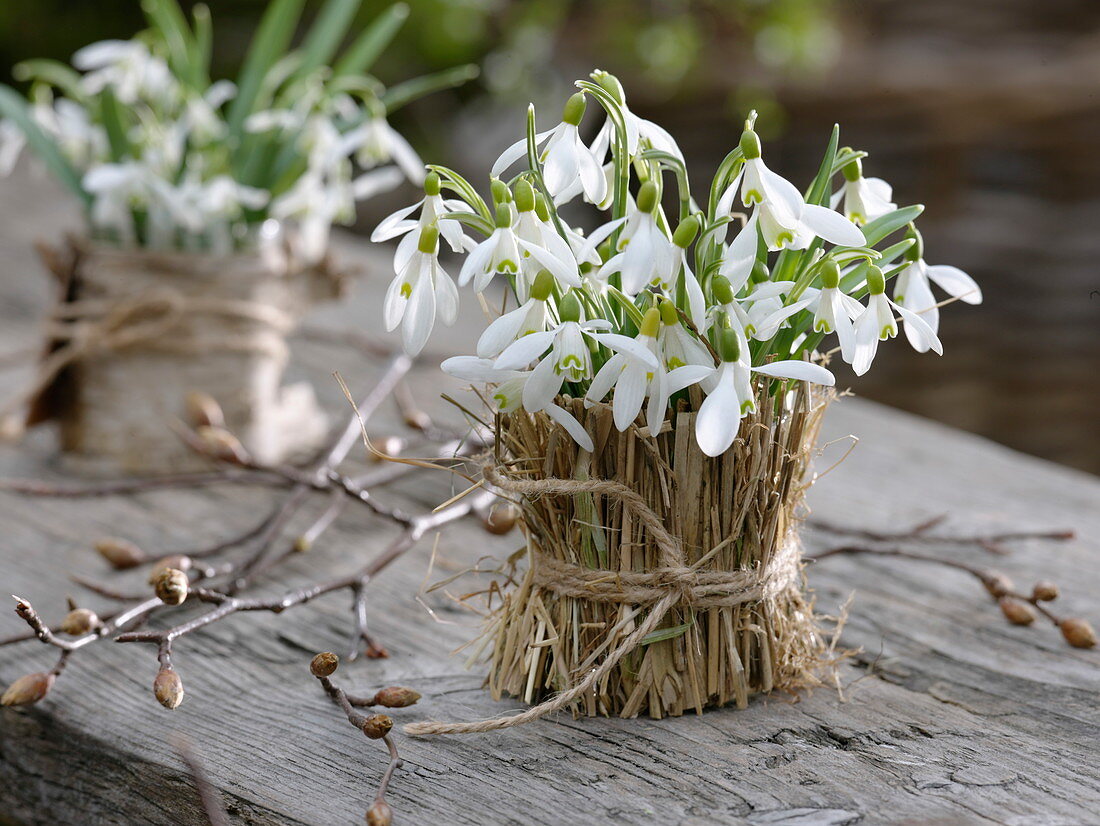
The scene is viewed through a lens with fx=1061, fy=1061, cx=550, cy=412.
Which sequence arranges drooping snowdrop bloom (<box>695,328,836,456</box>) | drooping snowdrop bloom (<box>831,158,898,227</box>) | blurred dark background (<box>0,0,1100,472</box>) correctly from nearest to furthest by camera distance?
drooping snowdrop bloom (<box>695,328,836,456</box>) → drooping snowdrop bloom (<box>831,158,898,227</box>) → blurred dark background (<box>0,0,1100,472</box>)

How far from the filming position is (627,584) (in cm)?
55

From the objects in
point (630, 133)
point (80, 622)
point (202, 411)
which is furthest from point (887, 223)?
point (202, 411)

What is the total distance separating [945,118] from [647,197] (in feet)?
5.90

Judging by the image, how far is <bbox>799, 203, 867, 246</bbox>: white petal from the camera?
493 millimetres

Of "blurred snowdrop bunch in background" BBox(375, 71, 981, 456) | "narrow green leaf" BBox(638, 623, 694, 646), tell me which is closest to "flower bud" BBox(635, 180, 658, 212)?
"blurred snowdrop bunch in background" BBox(375, 71, 981, 456)

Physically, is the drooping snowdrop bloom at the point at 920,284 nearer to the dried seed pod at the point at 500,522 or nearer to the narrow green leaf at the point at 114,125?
the dried seed pod at the point at 500,522

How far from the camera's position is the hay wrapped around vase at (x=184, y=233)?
957mm

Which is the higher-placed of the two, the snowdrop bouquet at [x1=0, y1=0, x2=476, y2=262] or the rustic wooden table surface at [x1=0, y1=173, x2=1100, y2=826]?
the snowdrop bouquet at [x1=0, y1=0, x2=476, y2=262]

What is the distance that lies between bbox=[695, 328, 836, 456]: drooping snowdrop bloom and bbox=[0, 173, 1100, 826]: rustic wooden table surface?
0.19m

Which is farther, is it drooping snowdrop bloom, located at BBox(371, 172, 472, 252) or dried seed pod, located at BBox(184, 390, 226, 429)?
dried seed pod, located at BBox(184, 390, 226, 429)

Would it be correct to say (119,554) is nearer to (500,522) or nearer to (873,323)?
(500,522)

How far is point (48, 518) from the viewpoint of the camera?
94cm

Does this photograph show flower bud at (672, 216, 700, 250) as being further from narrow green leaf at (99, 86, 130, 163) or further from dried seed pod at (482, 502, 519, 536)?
narrow green leaf at (99, 86, 130, 163)

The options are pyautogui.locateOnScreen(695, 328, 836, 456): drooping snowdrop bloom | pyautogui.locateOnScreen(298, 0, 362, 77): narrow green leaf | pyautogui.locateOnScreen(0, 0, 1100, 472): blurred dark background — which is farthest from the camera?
pyautogui.locateOnScreen(0, 0, 1100, 472): blurred dark background
